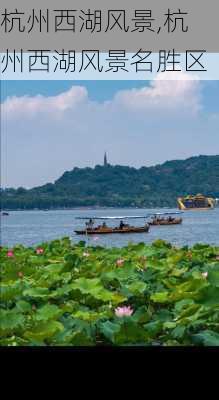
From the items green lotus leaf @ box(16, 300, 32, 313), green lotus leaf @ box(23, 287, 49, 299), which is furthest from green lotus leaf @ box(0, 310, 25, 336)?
green lotus leaf @ box(23, 287, 49, 299)

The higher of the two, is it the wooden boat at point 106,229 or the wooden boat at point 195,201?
the wooden boat at point 195,201

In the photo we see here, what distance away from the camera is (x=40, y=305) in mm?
3234

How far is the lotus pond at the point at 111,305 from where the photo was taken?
8.52 feet

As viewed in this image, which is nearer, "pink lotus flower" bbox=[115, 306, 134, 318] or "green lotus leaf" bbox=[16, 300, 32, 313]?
"pink lotus flower" bbox=[115, 306, 134, 318]

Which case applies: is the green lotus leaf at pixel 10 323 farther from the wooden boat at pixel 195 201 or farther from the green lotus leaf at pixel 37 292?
the wooden boat at pixel 195 201

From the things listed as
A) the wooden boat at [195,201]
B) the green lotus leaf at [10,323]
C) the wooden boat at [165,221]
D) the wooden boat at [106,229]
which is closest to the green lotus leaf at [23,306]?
the green lotus leaf at [10,323]

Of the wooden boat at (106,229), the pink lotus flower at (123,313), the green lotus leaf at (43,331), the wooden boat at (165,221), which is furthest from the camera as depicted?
the wooden boat at (165,221)

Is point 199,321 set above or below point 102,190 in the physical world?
below

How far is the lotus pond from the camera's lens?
2.60m

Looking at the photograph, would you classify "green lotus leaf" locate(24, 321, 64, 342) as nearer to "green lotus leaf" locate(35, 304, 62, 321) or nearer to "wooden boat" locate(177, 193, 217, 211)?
"green lotus leaf" locate(35, 304, 62, 321)

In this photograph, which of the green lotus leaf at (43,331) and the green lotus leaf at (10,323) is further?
the green lotus leaf at (10,323)
